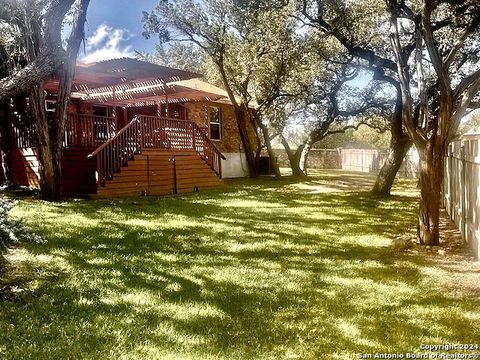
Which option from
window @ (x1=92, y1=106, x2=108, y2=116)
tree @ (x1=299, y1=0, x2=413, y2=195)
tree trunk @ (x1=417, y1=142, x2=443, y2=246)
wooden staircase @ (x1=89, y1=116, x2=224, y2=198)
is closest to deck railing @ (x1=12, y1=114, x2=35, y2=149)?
wooden staircase @ (x1=89, y1=116, x2=224, y2=198)

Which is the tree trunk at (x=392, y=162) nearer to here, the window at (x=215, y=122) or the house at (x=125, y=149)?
the house at (x=125, y=149)

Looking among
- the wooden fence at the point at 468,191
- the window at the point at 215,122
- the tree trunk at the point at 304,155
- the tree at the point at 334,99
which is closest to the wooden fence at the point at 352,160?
the tree at the point at 334,99

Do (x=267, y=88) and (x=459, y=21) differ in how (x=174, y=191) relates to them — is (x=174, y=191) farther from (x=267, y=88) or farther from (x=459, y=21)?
(x=267, y=88)

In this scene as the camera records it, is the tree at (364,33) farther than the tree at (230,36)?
No

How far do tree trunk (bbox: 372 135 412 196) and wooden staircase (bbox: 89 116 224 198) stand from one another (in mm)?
6212

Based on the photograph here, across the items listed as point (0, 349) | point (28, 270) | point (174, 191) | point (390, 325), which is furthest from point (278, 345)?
point (174, 191)

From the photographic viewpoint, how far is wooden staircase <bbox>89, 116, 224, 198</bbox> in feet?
44.8

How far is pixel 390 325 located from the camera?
4324 millimetres

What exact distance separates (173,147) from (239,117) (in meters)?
8.82

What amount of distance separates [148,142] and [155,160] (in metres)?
0.66

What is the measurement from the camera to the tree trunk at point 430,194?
733 centimetres

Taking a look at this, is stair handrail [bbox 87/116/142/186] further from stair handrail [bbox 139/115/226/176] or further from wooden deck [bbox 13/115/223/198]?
stair handrail [bbox 139/115/226/176]

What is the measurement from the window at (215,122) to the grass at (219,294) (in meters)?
16.7

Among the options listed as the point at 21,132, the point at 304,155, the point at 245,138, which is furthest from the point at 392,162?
the point at 21,132
